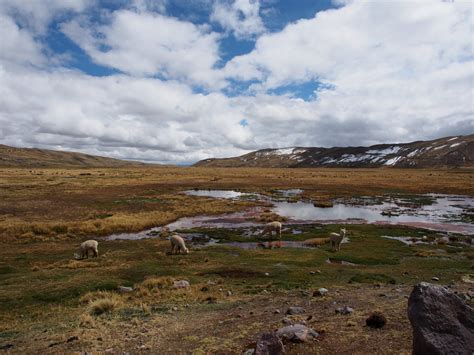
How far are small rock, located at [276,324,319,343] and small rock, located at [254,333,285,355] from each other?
0.91 metres

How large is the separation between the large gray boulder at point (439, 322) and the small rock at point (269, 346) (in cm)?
327

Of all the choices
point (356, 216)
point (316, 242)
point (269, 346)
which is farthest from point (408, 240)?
point (269, 346)

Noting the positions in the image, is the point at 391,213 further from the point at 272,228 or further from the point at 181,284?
the point at 181,284

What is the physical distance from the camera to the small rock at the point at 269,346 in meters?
8.75

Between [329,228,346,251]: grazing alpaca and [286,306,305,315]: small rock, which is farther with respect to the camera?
[329,228,346,251]: grazing alpaca

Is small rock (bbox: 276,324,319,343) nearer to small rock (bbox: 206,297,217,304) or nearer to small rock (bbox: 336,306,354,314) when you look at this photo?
small rock (bbox: 336,306,354,314)

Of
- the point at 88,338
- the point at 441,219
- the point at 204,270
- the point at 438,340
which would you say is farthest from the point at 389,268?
the point at 441,219

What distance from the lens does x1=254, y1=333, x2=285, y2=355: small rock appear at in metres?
8.75

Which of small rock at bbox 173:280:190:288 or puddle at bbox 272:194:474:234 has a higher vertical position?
small rock at bbox 173:280:190:288

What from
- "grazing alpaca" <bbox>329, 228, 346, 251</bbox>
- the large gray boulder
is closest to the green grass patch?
"grazing alpaca" <bbox>329, 228, 346, 251</bbox>

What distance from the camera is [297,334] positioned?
33.2 ft

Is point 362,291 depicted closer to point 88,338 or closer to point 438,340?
point 438,340

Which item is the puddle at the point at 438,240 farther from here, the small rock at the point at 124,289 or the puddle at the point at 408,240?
the small rock at the point at 124,289

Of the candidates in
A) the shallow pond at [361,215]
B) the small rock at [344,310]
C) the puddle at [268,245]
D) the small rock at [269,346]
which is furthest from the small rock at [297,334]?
the shallow pond at [361,215]
